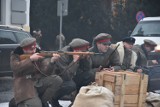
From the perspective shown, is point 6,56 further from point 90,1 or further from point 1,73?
point 90,1

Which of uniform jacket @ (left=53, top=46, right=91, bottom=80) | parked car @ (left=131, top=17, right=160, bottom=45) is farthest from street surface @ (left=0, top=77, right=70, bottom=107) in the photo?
parked car @ (left=131, top=17, right=160, bottom=45)

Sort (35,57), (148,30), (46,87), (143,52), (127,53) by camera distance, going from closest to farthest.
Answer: (35,57), (46,87), (127,53), (143,52), (148,30)

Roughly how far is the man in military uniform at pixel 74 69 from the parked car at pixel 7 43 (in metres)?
4.79

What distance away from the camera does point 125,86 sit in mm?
6277

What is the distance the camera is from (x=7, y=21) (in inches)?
731

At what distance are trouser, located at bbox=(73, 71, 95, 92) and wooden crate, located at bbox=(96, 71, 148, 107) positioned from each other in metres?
0.70

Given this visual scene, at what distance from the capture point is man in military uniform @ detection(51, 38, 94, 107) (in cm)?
678

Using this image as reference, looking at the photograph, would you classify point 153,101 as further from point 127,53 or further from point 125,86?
point 127,53

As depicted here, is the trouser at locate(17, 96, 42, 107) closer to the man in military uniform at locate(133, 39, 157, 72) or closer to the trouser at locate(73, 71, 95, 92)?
the trouser at locate(73, 71, 95, 92)

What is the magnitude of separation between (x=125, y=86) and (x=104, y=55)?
111 cm

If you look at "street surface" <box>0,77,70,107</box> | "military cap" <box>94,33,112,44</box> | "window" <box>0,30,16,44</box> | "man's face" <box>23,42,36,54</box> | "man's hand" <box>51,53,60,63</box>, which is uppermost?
"military cap" <box>94,33,112,44</box>

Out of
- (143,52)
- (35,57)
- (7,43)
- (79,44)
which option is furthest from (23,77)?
(7,43)

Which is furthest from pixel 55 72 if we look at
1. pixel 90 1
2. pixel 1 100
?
pixel 90 1

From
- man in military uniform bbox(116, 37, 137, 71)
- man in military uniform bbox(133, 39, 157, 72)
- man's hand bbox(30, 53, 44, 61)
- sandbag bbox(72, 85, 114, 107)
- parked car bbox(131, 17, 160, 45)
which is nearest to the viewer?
sandbag bbox(72, 85, 114, 107)
